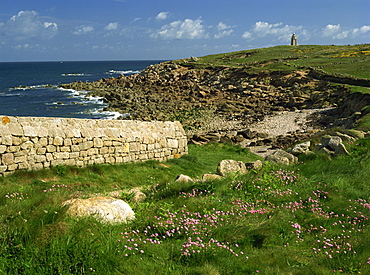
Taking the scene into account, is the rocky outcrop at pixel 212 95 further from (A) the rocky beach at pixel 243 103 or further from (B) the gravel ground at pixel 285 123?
(B) the gravel ground at pixel 285 123

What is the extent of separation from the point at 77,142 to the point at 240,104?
37.5m

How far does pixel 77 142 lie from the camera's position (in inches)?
463

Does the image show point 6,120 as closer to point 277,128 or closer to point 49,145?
point 49,145

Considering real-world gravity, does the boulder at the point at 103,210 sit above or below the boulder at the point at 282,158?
above

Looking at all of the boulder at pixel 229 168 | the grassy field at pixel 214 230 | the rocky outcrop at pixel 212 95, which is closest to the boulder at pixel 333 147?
the grassy field at pixel 214 230

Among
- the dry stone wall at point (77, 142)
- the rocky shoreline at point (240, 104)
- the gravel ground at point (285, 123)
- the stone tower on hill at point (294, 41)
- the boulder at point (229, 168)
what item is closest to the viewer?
the dry stone wall at point (77, 142)

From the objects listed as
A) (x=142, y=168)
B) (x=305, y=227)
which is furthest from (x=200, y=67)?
(x=305, y=227)

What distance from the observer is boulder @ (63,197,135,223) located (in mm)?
5574

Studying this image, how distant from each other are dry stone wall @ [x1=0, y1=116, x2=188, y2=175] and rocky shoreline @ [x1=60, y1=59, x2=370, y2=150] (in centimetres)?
909

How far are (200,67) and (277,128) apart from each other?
158 ft

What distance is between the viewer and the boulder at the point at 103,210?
557 cm

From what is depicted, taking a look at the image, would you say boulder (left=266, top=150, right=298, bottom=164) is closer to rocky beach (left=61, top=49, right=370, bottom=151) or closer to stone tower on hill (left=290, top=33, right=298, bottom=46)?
rocky beach (left=61, top=49, right=370, bottom=151)

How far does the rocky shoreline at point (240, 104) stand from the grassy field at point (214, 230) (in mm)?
15536

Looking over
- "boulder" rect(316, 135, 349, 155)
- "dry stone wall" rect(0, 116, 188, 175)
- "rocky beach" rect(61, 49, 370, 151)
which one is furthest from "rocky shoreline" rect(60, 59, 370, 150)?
"boulder" rect(316, 135, 349, 155)
